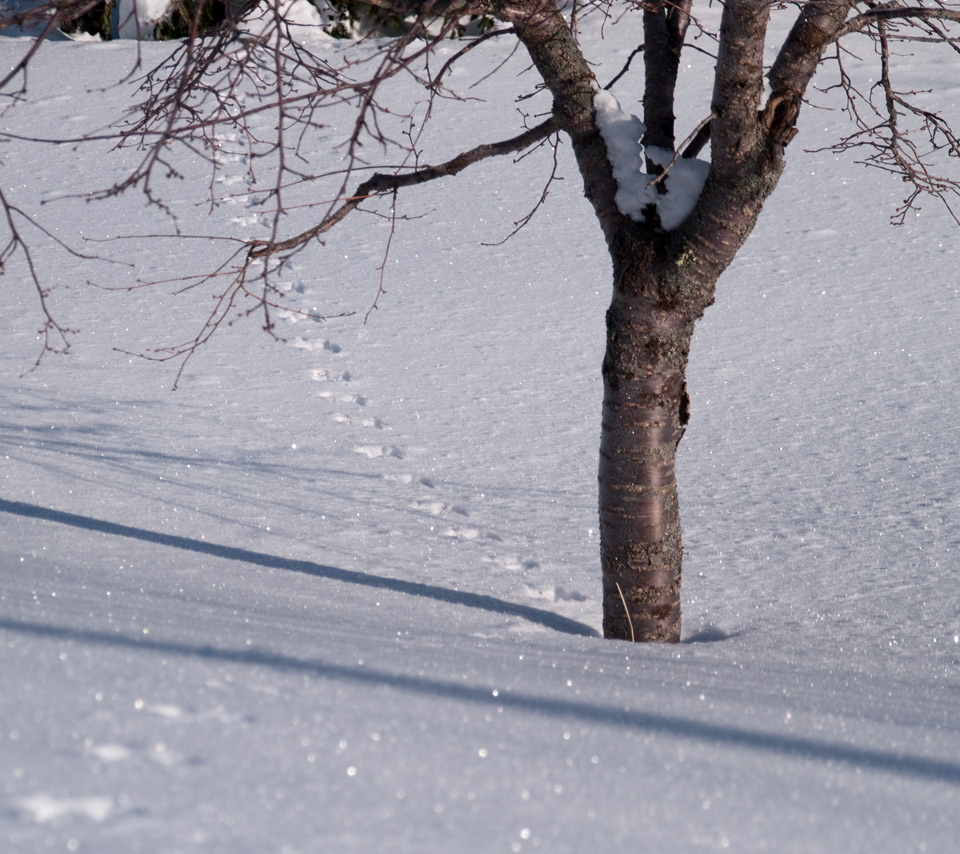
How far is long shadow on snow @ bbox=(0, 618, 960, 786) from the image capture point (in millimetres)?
1636

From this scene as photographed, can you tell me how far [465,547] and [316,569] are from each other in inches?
29.9

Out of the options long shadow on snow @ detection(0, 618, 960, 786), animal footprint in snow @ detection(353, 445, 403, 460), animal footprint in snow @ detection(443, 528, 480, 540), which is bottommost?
long shadow on snow @ detection(0, 618, 960, 786)

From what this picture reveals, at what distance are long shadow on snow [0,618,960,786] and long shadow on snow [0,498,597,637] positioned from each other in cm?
128

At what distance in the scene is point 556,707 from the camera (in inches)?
66.9

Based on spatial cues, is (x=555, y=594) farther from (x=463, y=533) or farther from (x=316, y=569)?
(x=316, y=569)

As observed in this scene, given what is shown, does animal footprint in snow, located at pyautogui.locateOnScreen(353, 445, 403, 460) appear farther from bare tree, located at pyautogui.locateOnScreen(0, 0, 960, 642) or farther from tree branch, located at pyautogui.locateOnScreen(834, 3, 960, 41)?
tree branch, located at pyautogui.locateOnScreen(834, 3, 960, 41)

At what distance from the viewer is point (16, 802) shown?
114 centimetres

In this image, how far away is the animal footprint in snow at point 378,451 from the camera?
4.85 metres

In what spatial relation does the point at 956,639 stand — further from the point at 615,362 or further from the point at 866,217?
the point at 866,217

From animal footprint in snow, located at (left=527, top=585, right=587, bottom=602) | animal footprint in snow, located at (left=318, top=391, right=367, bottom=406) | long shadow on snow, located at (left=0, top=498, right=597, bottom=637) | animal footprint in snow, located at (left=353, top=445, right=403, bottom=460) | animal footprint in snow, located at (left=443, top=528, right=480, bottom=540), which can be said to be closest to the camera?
long shadow on snow, located at (left=0, top=498, right=597, bottom=637)

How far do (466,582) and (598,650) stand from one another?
1.05 meters

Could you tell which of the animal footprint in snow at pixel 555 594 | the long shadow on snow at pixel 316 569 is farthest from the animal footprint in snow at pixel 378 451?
the animal footprint in snow at pixel 555 594

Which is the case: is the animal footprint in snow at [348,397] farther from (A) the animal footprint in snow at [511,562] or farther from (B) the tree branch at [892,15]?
(B) the tree branch at [892,15]

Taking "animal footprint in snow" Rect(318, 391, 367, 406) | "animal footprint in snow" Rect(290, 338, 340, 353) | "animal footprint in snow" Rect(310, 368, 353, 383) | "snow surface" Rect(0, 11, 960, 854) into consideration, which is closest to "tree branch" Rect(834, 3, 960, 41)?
"snow surface" Rect(0, 11, 960, 854)
